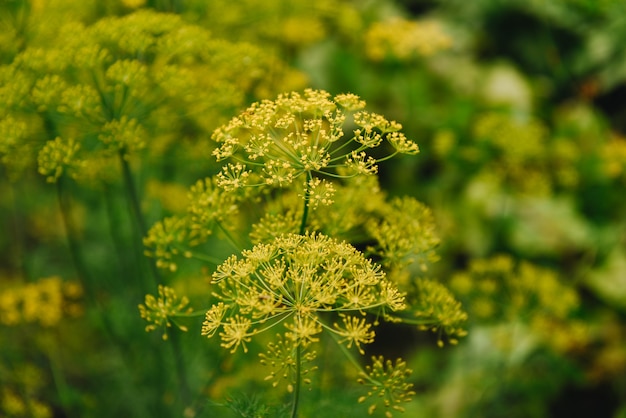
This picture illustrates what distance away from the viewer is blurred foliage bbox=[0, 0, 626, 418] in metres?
2.21

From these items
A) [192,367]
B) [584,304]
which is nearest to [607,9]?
[584,304]

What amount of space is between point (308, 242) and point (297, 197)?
51cm

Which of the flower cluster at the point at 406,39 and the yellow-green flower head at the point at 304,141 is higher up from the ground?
the yellow-green flower head at the point at 304,141

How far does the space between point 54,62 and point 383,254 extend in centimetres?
142

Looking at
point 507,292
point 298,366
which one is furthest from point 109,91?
point 507,292

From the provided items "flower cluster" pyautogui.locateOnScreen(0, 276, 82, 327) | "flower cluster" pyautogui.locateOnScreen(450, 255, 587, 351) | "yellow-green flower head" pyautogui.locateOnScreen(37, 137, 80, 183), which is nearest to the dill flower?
"yellow-green flower head" pyautogui.locateOnScreen(37, 137, 80, 183)

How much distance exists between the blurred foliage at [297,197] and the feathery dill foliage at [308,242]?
0.08ft

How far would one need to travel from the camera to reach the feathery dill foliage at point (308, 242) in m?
1.50

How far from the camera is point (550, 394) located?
3.78 metres

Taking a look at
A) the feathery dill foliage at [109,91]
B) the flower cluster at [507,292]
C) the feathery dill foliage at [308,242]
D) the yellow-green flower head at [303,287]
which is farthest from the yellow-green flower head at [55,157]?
the flower cluster at [507,292]

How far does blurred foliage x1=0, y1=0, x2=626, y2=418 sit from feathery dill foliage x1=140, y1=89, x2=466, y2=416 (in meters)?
0.02

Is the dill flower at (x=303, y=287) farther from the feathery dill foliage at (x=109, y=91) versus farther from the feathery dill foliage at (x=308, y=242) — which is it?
the feathery dill foliage at (x=109, y=91)

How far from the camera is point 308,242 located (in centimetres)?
154

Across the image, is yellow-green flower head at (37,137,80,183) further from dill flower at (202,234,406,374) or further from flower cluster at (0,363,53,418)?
flower cluster at (0,363,53,418)
